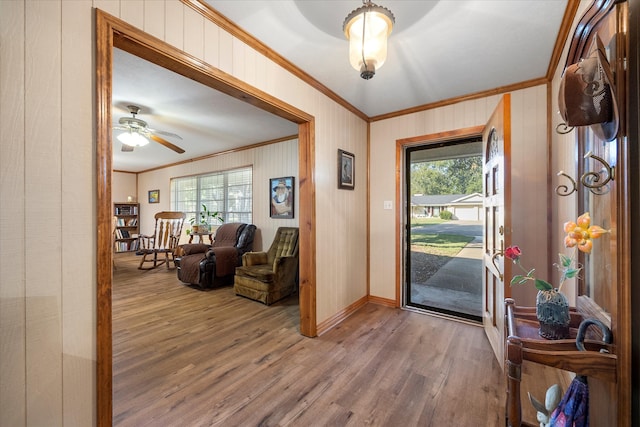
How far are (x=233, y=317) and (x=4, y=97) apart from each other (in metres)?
2.45

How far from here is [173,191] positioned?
21.0ft

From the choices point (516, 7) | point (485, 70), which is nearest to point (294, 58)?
point (516, 7)

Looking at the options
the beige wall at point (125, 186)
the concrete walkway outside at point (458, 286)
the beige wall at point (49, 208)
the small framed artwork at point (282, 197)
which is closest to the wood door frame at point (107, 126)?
the beige wall at point (49, 208)

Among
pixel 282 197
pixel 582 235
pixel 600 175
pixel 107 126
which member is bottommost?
pixel 582 235

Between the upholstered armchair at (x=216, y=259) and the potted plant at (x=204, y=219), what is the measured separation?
96cm

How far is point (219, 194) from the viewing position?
5395mm

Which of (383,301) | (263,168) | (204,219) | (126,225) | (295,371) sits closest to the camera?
(295,371)

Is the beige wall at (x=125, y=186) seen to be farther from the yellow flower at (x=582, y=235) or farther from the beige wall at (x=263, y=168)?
the yellow flower at (x=582, y=235)

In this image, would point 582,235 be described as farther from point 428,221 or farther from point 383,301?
point 428,221

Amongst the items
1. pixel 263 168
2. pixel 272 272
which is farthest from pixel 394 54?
pixel 263 168

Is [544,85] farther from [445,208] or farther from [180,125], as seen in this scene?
[180,125]

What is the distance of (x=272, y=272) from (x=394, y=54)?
2.63m

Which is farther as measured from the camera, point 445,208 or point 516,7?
point 445,208

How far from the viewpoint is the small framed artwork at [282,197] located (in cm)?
415
